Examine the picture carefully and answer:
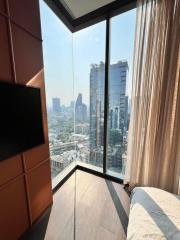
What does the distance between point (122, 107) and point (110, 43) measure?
1.04 m

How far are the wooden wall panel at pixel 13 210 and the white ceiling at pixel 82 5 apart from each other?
2.39 metres

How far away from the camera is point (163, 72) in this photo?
5.11 ft

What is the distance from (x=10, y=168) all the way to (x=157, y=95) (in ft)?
6.02

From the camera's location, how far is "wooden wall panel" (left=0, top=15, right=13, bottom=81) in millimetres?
1059

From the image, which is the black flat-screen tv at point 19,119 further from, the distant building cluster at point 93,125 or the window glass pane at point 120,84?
the window glass pane at point 120,84

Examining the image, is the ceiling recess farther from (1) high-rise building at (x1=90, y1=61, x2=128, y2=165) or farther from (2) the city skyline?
(1) high-rise building at (x1=90, y1=61, x2=128, y2=165)

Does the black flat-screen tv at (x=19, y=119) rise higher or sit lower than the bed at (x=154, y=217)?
higher

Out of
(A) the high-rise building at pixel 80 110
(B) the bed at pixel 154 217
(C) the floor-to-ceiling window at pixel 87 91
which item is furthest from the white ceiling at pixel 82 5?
(B) the bed at pixel 154 217

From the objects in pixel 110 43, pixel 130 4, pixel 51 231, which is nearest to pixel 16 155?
pixel 51 231

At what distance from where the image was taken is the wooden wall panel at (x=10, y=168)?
1.13 meters

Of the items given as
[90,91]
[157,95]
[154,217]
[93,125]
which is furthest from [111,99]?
[154,217]

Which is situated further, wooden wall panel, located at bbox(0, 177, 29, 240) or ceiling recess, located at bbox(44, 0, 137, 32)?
ceiling recess, located at bbox(44, 0, 137, 32)

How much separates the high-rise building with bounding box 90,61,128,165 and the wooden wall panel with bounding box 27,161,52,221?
1.13 meters

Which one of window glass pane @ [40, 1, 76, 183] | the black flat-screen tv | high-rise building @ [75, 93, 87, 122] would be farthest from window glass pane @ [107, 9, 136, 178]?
the black flat-screen tv
